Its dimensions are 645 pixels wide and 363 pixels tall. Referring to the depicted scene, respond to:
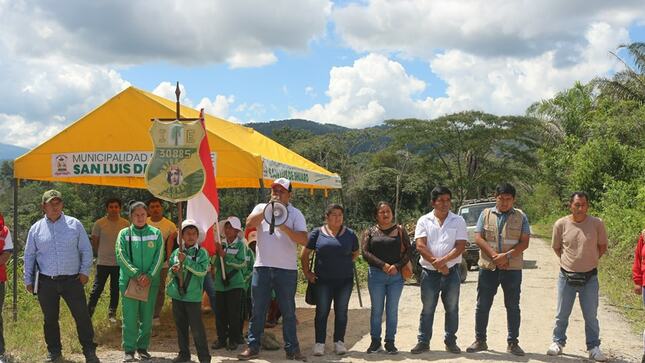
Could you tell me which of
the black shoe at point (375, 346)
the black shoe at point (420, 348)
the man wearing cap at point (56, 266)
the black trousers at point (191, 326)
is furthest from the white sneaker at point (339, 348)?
the man wearing cap at point (56, 266)

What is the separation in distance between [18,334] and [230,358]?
8.95 ft

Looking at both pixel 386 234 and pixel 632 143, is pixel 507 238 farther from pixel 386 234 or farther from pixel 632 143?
pixel 632 143

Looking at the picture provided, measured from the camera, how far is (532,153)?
36.1m

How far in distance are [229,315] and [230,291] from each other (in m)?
0.27

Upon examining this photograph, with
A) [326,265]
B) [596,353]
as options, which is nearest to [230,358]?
[326,265]

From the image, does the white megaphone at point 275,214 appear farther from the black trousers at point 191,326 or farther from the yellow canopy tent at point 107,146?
the yellow canopy tent at point 107,146

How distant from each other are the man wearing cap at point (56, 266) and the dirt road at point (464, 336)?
628 mm

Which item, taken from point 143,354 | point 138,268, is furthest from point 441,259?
point 143,354

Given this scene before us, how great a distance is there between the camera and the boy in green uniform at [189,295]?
602 centimetres

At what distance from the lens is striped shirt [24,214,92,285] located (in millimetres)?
5969

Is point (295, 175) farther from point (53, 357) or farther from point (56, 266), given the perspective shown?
point (53, 357)

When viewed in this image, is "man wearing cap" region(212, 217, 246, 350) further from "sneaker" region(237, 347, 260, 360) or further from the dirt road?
"sneaker" region(237, 347, 260, 360)

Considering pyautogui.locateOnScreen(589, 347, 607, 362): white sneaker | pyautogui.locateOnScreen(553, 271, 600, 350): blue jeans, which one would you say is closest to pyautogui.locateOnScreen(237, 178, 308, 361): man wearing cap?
pyautogui.locateOnScreen(553, 271, 600, 350): blue jeans

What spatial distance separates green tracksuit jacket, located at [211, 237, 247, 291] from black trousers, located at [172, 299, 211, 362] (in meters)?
0.79
